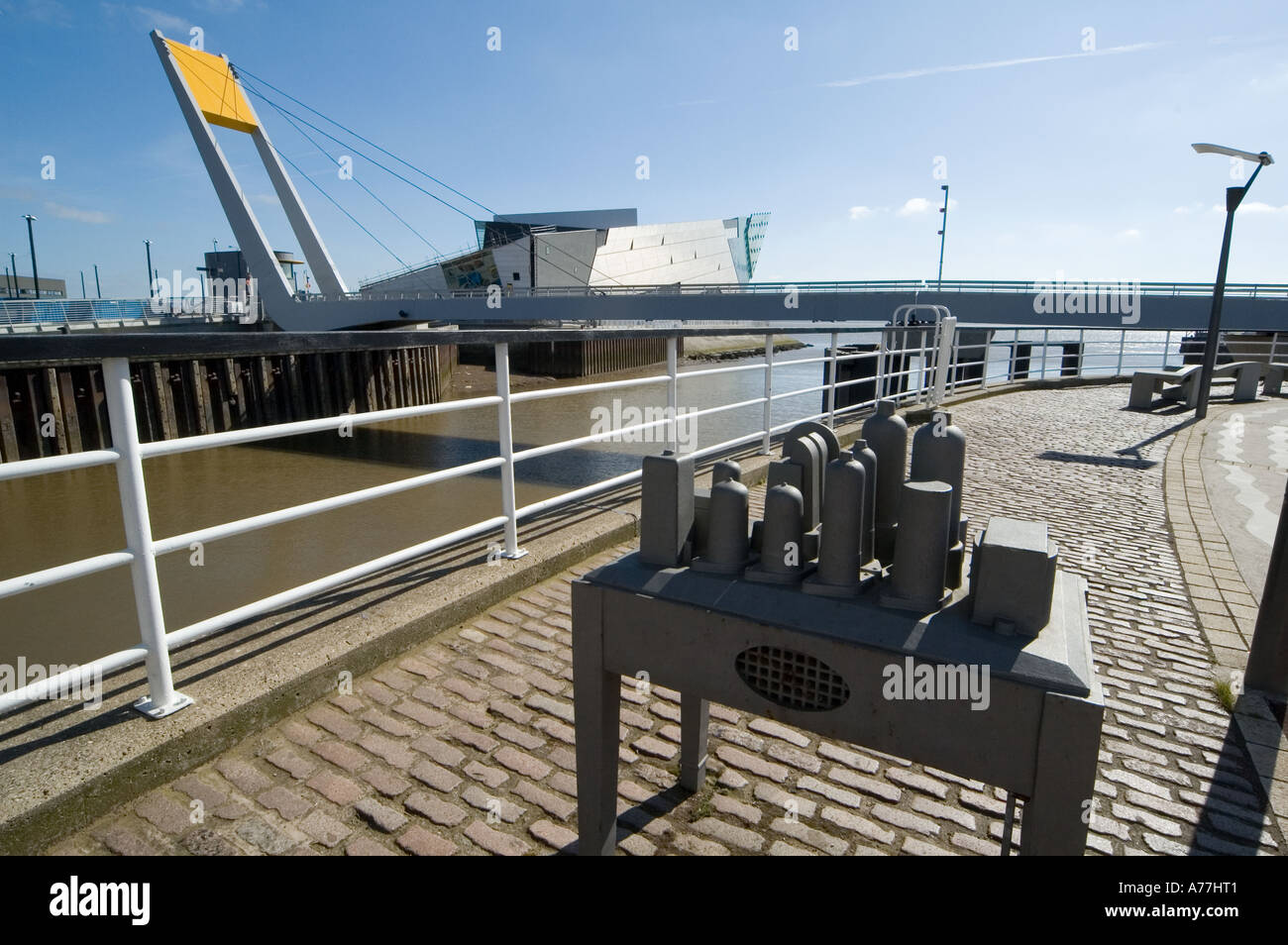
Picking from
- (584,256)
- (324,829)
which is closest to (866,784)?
(324,829)

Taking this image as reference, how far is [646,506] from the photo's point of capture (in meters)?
1.54

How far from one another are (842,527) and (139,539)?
7.04ft

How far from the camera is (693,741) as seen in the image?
218 centimetres

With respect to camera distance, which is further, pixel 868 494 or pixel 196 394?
pixel 196 394

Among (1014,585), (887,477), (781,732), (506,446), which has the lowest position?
(781,732)

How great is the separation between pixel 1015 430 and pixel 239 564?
9749 mm

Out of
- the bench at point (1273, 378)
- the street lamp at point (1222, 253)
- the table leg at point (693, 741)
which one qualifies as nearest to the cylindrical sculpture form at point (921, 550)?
the table leg at point (693, 741)

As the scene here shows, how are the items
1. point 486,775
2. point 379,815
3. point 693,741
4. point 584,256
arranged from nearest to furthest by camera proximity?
point 379,815
point 693,741
point 486,775
point 584,256

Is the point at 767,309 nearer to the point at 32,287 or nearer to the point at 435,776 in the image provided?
the point at 435,776

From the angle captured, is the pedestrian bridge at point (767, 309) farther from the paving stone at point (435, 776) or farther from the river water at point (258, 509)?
the paving stone at point (435, 776)

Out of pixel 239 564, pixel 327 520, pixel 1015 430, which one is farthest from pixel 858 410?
pixel 239 564

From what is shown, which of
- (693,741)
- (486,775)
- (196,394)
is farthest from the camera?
(196,394)

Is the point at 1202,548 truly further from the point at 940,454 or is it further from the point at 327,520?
the point at 327,520

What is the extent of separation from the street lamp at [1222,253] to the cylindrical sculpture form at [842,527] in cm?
1211
